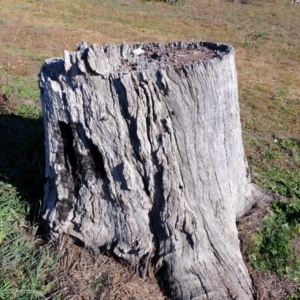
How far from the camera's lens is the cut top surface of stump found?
266 cm

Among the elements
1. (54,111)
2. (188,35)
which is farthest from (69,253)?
(188,35)

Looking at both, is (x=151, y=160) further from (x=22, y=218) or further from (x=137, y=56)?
(x=22, y=218)

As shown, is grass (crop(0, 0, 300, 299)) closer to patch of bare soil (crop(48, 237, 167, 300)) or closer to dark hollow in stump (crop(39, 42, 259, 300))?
patch of bare soil (crop(48, 237, 167, 300))

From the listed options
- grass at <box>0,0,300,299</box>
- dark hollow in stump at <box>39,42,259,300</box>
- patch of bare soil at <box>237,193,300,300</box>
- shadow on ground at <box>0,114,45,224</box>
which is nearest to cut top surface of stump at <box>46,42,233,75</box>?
dark hollow in stump at <box>39,42,259,300</box>

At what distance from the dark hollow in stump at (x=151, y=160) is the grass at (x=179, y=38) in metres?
0.36

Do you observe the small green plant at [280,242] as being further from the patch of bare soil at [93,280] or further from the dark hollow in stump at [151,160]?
the patch of bare soil at [93,280]

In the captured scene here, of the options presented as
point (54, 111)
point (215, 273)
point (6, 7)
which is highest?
point (54, 111)

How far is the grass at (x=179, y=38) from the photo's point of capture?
11.3ft

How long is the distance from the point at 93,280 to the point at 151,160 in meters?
0.91

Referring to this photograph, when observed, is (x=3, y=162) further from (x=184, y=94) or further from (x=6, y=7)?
(x=6, y=7)

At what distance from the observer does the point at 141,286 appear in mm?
3066

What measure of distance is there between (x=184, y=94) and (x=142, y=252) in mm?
1105

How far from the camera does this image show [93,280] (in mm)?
3012

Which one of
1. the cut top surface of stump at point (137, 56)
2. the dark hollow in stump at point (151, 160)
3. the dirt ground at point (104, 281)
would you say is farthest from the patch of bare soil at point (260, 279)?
the cut top surface of stump at point (137, 56)
